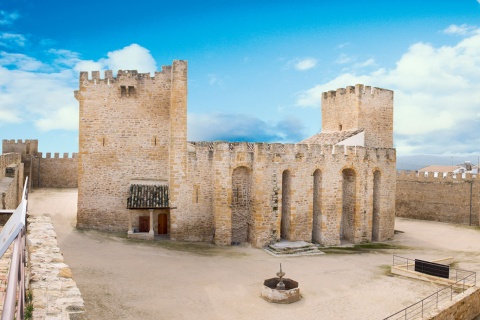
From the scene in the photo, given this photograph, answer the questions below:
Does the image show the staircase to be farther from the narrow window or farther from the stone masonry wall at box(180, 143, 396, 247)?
the narrow window

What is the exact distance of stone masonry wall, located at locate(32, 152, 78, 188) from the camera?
3322 centimetres

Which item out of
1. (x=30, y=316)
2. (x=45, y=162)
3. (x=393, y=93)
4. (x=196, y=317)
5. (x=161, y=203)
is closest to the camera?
(x=30, y=316)

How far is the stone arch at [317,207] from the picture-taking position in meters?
22.0

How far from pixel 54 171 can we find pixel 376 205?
25.9 m

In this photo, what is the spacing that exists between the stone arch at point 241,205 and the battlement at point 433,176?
1777 centimetres

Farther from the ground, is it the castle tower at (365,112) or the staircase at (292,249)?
the castle tower at (365,112)

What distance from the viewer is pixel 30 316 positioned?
505cm

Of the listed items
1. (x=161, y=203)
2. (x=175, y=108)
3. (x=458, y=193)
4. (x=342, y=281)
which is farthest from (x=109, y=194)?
(x=458, y=193)

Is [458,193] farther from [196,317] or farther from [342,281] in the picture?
[196,317]

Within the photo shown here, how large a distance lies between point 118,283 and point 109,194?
9.05m

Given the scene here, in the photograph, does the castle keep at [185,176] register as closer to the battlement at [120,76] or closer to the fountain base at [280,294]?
the battlement at [120,76]

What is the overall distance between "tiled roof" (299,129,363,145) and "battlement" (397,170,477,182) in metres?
10.3

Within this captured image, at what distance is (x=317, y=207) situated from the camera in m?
22.4

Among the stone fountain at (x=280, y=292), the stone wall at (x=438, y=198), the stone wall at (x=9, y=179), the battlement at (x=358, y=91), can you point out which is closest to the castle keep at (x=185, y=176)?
the stone wall at (x=9, y=179)
